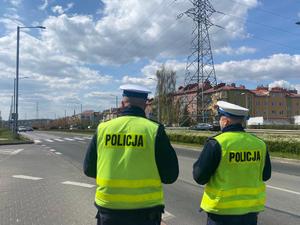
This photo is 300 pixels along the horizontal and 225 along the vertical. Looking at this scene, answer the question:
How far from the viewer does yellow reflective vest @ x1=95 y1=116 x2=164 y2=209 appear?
3.54 m

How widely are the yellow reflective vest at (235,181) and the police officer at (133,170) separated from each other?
1.60ft

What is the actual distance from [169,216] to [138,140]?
16.5 feet

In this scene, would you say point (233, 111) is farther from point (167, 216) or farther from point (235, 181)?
point (167, 216)

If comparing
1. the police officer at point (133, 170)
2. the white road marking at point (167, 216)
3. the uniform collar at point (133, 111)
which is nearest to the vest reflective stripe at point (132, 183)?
the police officer at point (133, 170)

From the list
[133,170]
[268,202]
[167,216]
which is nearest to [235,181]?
[133,170]

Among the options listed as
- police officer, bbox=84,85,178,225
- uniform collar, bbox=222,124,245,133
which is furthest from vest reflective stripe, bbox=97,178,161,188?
uniform collar, bbox=222,124,245,133

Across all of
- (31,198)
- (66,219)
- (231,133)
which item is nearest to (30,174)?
(31,198)

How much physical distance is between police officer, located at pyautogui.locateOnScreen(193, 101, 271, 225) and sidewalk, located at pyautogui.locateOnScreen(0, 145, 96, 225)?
162 inches

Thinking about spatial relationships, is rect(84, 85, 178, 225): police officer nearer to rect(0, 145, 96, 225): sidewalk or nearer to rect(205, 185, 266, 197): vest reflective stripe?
rect(205, 185, 266, 197): vest reflective stripe

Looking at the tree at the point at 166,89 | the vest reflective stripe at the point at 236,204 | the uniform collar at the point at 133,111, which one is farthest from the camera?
the tree at the point at 166,89

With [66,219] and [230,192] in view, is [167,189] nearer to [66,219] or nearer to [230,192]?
[66,219]

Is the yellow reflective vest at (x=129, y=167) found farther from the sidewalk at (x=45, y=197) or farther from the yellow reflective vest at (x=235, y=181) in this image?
the sidewalk at (x=45, y=197)

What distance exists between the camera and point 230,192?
394 cm

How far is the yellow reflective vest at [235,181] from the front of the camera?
3.91 m
